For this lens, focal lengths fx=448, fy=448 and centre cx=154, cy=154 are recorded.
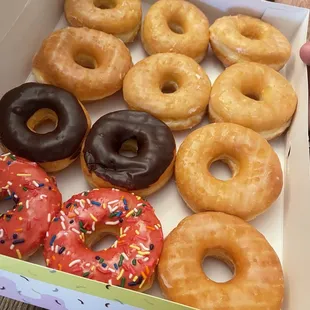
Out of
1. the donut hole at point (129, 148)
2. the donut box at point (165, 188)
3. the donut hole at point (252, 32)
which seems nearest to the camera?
the donut box at point (165, 188)

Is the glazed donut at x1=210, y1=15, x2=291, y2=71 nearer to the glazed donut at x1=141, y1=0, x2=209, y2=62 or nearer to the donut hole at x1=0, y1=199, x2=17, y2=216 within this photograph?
the glazed donut at x1=141, y1=0, x2=209, y2=62

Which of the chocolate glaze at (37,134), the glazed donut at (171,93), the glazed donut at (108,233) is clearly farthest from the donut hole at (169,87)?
the glazed donut at (108,233)

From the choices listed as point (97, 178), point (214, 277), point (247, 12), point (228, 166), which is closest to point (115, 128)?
point (97, 178)

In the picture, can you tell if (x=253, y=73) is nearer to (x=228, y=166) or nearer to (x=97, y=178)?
(x=228, y=166)

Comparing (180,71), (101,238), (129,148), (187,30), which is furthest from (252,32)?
(101,238)

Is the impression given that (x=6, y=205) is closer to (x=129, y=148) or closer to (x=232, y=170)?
(x=129, y=148)

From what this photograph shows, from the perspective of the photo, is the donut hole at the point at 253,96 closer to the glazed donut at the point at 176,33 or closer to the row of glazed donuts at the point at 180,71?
the row of glazed donuts at the point at 180,71

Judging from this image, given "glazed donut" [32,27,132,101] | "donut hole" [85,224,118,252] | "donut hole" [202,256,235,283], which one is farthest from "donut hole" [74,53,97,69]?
"donut hole" [202,256,235,283]
